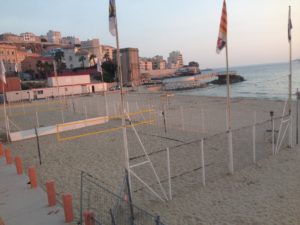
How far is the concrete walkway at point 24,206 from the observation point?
754cm

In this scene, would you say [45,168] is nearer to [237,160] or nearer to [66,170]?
[66,170]

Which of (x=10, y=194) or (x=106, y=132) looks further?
(x=106, y=132)

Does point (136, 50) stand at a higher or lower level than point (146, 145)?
higher

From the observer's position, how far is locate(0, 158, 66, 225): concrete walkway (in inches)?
Answer: 297

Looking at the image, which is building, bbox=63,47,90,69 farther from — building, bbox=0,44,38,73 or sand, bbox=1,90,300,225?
sand, bbox=1,90,300,225

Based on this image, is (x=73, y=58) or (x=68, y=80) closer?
(x=68, y=80)

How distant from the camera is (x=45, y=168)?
12336 millimetres

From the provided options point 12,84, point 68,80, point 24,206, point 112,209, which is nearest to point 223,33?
point 112,209

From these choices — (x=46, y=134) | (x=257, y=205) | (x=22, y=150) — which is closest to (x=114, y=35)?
(x=257, y=205)

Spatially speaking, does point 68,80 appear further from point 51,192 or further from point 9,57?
point 51,192

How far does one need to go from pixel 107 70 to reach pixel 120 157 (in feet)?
267

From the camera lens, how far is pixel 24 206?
841 cm

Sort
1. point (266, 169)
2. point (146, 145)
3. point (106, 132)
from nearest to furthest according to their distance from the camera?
point (266, 169)
point (146, 145)
point (106, 132)

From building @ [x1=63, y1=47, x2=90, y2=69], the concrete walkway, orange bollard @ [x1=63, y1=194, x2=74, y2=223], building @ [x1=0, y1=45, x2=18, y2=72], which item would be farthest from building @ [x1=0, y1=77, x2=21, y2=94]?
building @ [x1=63, y1=47, x2=90, y2=69]
